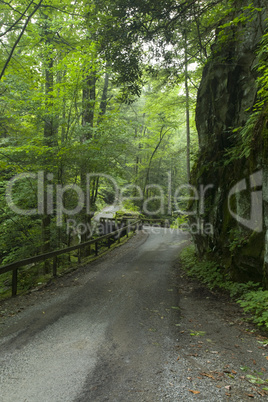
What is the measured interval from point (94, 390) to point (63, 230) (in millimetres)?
7624

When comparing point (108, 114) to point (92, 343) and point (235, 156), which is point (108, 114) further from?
point (92, 343)

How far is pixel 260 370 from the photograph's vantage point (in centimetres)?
343

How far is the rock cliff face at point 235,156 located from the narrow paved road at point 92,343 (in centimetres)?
225

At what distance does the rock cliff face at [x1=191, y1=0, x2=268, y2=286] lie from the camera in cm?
589

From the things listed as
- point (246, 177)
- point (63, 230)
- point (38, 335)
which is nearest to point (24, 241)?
point (63, 230)

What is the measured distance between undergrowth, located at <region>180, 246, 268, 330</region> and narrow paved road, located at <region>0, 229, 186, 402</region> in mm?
1138

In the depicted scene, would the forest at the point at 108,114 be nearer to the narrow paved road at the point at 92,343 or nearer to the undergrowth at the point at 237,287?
the undergrowth at the point at 237,287

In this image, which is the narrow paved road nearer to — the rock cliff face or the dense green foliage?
the rock cliff face

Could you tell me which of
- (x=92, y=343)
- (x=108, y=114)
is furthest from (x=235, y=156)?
(x=108, y=114)

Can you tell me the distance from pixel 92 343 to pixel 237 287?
13.0 ft

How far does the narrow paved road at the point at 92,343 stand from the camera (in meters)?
2.96

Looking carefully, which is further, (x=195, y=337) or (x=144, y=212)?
(x=144, y=212)

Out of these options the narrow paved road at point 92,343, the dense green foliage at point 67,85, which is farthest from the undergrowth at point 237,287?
the dense green foliage at point 67,85

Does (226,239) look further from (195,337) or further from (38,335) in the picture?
(38,335)
